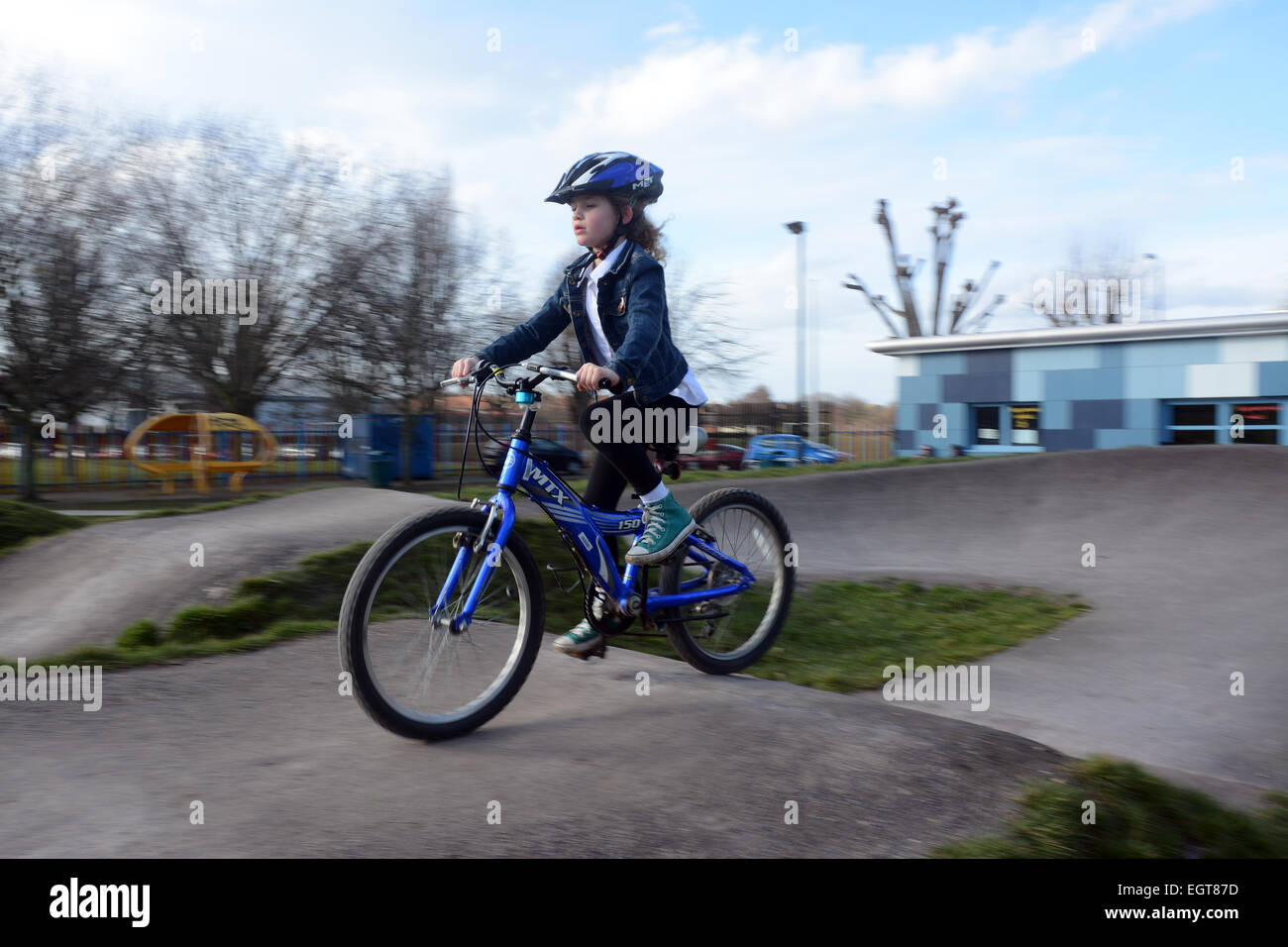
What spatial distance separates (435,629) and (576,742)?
0.58 metres

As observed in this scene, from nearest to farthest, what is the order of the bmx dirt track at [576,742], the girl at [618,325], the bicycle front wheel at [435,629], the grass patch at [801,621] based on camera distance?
1. the bmx dirt track at [576,742]
2. the bicycle front wheel at [435,629]
3. the girl at [618,325]
4. the grass patch at [801,621]

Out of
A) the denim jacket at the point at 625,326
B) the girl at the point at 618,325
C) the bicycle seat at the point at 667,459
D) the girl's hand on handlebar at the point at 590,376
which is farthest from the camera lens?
the bicycle seat at the point at 667,459

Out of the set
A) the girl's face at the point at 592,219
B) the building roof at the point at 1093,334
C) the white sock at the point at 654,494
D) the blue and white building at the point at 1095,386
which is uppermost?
the building roof at the point at 1093,334

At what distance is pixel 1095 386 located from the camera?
79.9 feet

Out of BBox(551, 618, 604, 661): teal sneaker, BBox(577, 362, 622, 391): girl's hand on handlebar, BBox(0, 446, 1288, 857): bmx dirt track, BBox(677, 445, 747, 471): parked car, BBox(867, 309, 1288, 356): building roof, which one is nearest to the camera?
BBox(0, 446, 1288, 857): bmx dirt track

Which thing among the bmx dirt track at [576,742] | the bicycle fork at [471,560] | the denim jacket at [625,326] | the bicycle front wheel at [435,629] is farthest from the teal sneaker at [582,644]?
the denim jacket at [625,326]

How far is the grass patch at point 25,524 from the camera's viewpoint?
728 cm

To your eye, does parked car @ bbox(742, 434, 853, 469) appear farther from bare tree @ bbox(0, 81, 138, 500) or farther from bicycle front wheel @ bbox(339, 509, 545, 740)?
bicycle front wheel @ bbox(339, 509, 545, 740)

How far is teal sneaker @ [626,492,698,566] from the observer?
12.5 feet

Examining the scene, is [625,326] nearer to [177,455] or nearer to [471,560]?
[471,560]

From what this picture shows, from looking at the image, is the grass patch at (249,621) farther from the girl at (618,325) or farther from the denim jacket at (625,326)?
the denim jacket at (625,326)

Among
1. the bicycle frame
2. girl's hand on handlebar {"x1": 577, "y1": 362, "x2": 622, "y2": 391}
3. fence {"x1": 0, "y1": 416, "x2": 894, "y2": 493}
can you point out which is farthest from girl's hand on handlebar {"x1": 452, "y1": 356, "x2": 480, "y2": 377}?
fence {"x1": 0, "y1": 416, "x2": 894, "y2": 493}

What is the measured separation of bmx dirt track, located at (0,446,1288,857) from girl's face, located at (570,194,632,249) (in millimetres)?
1707

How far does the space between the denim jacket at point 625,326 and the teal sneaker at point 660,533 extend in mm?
456
